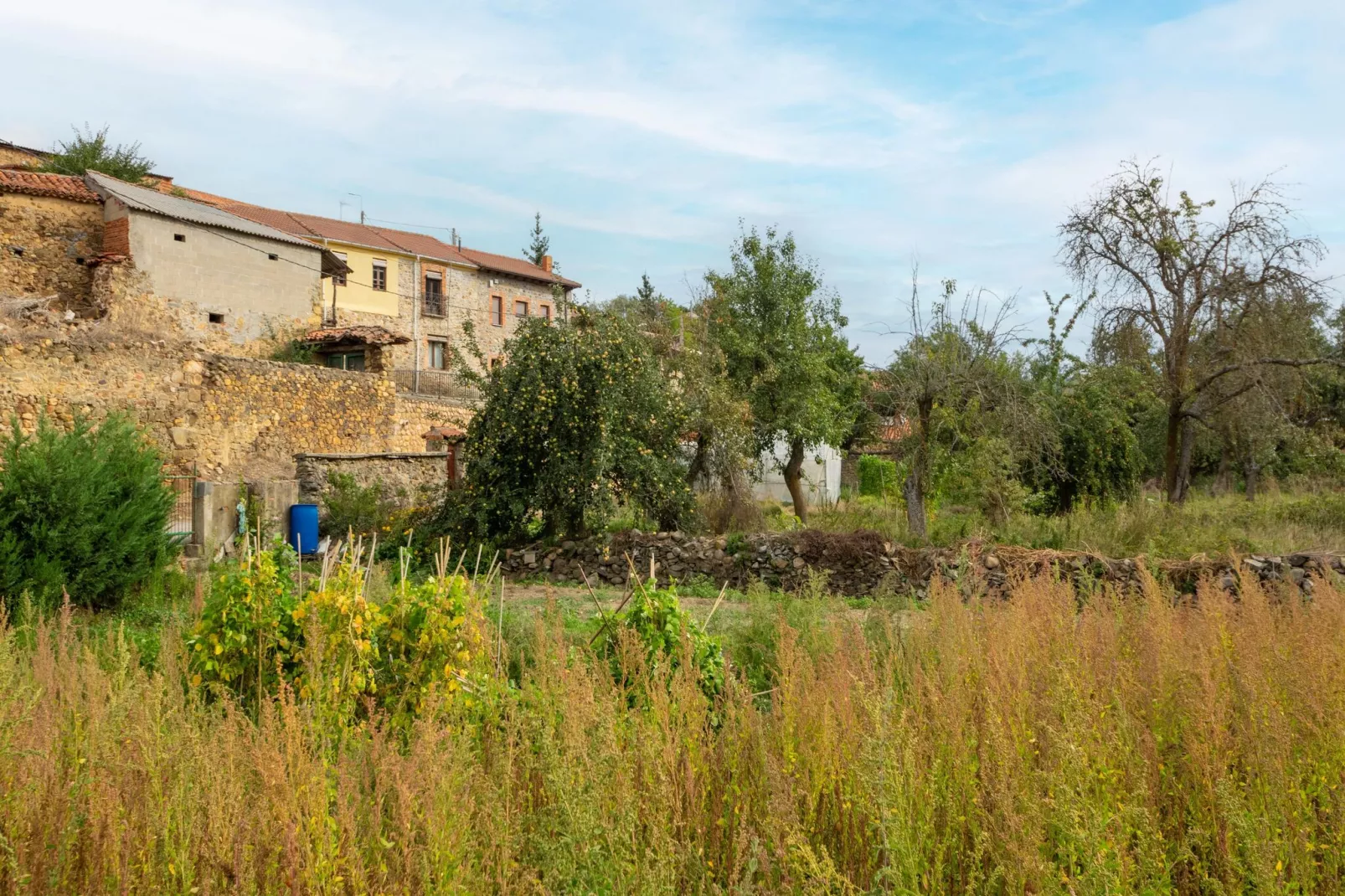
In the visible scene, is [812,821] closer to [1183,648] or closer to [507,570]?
[1183,648]

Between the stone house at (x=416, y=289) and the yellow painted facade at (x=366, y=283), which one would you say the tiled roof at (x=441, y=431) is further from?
the yellow painted facade at (x=366, y=283)

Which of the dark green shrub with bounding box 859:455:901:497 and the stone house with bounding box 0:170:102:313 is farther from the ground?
the stone house with bounding box 0:170:102:313

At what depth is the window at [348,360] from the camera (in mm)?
27641

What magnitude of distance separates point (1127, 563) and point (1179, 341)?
7.28 metres

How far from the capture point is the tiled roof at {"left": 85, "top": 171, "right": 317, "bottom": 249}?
24.1 m

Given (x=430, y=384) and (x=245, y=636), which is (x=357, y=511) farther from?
(x=430, y=384)

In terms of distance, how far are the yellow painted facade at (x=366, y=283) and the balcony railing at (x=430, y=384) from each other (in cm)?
462

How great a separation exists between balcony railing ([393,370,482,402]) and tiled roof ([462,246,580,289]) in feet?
27.1

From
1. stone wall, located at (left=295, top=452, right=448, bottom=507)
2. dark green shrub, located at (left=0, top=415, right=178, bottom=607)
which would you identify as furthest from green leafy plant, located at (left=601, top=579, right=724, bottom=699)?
stone wall, located at (left=295, top=452, right=448, bottom=507)

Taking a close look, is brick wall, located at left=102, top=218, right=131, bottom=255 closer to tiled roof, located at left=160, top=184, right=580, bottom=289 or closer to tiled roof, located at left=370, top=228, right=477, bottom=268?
tiled roof, located at left=160, top=184, right=580, bottom=289

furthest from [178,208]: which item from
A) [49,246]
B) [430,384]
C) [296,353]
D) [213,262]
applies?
[430,384]

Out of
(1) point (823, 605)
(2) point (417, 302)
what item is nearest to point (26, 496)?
(1) point (823, 605)

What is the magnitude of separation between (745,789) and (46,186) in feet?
89.0

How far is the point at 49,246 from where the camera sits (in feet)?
76.8
